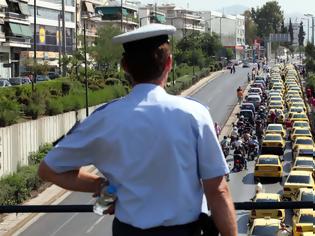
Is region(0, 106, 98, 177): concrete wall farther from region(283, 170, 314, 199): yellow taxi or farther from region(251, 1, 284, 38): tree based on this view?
region(251, 1, 284, 38): tree

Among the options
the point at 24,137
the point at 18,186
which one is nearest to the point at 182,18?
the point at 24,137

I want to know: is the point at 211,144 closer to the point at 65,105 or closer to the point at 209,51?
the point at 65,105

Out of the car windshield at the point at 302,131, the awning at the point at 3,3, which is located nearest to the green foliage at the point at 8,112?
the car windshield at the point at 302,131

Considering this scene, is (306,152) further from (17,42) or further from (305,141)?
(17,42)

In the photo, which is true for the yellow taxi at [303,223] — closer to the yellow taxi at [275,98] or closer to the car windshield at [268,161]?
the car windshield at [268,161]

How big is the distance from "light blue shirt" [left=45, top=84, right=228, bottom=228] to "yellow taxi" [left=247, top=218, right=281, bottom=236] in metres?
13.8

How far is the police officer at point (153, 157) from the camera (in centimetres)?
311

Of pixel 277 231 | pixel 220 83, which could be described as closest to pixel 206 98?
pixel 220 83

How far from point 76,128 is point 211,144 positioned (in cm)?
57

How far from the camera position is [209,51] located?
374 feet

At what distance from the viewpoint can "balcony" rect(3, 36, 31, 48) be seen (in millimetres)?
66188

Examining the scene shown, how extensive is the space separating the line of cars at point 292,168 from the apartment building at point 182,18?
274 feet

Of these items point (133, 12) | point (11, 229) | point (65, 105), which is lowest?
point (11, 229)

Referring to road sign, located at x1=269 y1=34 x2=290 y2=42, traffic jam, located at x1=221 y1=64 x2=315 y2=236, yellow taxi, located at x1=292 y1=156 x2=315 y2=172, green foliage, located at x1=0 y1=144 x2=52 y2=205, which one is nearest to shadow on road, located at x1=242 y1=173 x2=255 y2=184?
traffic jam, located at x1=221 y1=64 x2=315 y2=236
